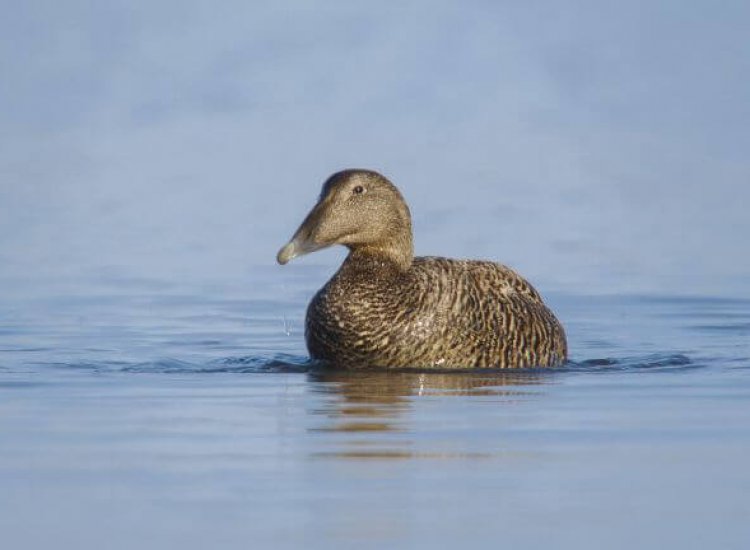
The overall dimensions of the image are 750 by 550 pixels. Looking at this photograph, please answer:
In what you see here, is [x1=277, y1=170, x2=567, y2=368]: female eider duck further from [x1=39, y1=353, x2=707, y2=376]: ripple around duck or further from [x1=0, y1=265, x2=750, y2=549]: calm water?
[x1=0, y1=265, x2=750, y2=549]: calm water

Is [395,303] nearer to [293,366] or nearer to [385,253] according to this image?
[385,253]

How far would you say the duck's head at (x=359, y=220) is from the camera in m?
13.9

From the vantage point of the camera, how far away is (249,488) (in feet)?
27.7

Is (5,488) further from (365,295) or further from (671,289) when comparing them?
(671,289)

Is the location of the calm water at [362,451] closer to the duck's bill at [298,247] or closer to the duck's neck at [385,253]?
the duck's bill at [298,247]

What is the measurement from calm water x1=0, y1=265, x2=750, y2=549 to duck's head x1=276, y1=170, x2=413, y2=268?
83cm

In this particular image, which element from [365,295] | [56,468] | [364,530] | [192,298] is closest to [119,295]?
[192,298]

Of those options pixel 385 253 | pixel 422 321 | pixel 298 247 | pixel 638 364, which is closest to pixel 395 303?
pixel 422 321

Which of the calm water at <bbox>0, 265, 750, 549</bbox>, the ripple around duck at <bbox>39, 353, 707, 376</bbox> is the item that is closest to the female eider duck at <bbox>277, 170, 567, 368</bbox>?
the ripple around duck at <bbox>39, 353, 707, 376</bbox>

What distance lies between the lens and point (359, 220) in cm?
1414

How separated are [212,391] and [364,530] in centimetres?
463

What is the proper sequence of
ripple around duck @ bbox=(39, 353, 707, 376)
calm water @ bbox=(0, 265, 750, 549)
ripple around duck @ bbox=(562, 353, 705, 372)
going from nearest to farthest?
calm water @ bbox=(0, 265, 750, 549)
ripple around duck @ bbox=(39, 353, 707, 376)
ripple around duck @ bbox=(562, 353, 705, 372)

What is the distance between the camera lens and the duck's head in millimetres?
13898

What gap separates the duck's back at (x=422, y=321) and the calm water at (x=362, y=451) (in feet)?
1.02
